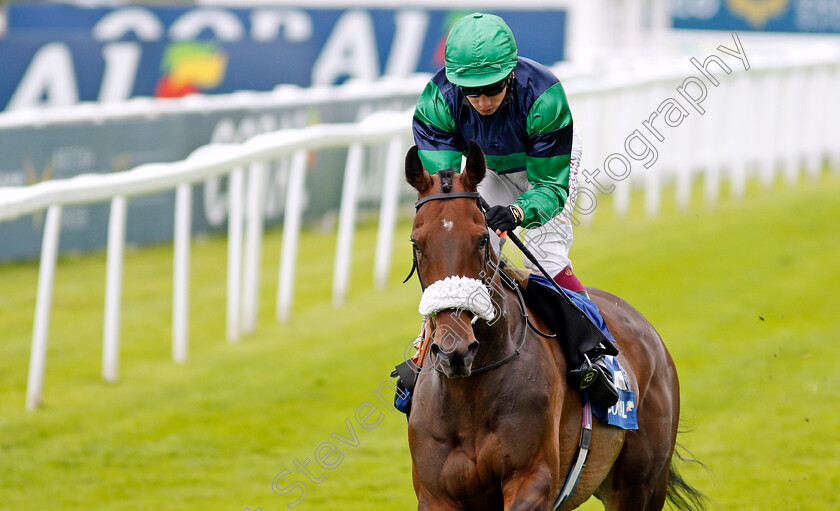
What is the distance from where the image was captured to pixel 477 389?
3.58m

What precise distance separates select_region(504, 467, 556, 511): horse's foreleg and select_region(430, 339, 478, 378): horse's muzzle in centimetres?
45

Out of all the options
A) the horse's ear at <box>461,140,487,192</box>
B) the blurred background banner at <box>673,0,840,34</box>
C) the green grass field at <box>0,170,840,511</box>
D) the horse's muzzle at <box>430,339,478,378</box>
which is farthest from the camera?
the blurred background banner at <box>673,0,840,34</box>

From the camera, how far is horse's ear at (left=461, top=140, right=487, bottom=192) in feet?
11.3

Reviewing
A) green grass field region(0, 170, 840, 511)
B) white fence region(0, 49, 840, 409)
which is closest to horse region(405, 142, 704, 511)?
green grass field region(0, 170, 840, 511)

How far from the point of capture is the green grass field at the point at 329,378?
557cm

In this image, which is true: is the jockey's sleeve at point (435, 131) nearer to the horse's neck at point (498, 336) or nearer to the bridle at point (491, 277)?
the bridle at point (491, 277)

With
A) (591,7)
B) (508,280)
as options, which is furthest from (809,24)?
(508,280)

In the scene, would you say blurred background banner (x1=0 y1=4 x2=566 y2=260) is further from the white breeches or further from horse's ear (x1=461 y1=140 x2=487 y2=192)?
horse's ear (x1=461 y1=140 x2=487 y2=192)

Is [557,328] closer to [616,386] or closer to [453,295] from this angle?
[616,386]

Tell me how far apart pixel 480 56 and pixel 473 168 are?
419 millimetres

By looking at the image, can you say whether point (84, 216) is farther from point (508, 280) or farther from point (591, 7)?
point (591, 7)

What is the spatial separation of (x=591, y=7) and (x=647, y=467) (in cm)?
1277

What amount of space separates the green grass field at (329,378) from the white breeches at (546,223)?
1.64 m

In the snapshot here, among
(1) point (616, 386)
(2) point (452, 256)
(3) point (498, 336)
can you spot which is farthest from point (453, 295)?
(1) point (616, 386)
